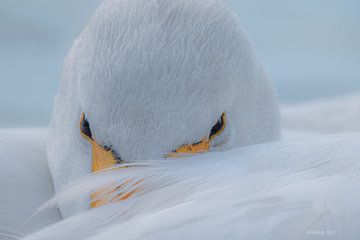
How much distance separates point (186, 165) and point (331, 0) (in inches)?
92.9

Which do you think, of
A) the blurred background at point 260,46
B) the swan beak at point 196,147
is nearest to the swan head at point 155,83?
the swan beak at point 196,147

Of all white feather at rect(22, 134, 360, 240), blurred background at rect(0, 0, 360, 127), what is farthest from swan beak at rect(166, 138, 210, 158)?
blurred background at rect(0, 0, 360, 127)

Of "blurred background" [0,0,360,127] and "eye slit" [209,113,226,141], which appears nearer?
"eye slit" [209,113,226,141]

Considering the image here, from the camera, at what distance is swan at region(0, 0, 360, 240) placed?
2.72 ft

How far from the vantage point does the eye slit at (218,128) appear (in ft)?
4.61

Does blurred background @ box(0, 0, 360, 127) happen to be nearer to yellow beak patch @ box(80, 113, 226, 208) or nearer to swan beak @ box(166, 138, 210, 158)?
yellow beak patch @ box(80, 113, 226, 208)

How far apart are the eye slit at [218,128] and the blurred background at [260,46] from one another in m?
1.15

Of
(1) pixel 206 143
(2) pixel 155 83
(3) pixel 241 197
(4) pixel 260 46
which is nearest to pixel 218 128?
(1) pixel 206 143

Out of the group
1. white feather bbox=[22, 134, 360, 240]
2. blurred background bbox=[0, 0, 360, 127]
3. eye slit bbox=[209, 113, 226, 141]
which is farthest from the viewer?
blurred background bbox=[0, 0, 360, 127]

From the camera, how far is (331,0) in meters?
3.21

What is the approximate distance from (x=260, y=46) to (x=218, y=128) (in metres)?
1.57

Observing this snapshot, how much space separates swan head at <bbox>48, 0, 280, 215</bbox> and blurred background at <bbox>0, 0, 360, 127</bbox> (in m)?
1.09

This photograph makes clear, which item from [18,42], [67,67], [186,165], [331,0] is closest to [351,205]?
[186,165]

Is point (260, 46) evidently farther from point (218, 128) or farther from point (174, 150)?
point (174, 150)
